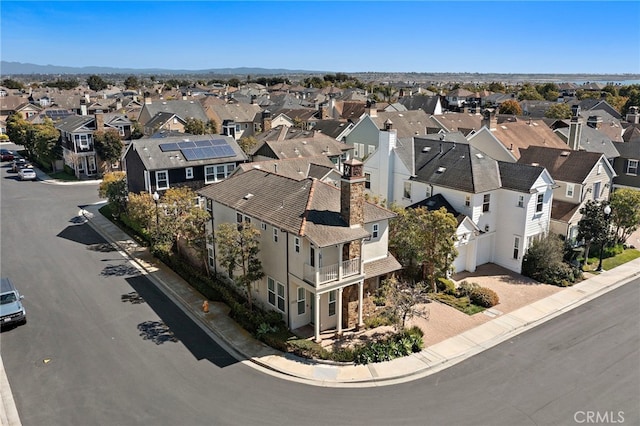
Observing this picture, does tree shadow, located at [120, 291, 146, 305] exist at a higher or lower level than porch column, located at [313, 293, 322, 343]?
lower

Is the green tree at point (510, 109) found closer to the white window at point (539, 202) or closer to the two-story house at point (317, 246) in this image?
the white window at point (539, 202)

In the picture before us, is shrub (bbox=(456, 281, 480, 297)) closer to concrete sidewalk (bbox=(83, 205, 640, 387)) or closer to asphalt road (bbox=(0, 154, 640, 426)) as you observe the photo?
concrete sidewalk (bbox=(83, 205, 640, 387))

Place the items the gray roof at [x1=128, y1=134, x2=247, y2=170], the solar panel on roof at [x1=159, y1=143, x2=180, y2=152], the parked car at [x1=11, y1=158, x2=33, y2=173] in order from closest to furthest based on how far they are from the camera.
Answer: the gray roof at [x1=128, y1=134, x2=247, y2=170] → the solar panel on roof at [x1=159, y1=143, x2=180, y2=152] → the parked car at [x1=11, y1=158, x2=33, y2=173]

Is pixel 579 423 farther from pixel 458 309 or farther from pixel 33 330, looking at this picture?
pixel 33 330

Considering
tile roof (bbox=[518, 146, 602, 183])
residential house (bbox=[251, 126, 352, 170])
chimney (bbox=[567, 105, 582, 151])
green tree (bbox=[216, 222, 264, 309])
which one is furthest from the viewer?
chimney (bbox=[567, 105, 582, 151])

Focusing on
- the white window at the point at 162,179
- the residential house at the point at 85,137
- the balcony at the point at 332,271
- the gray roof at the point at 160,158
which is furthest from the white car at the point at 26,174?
the balcony at the point at 332,271

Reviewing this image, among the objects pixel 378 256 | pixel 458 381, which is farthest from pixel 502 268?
pixel 458 381

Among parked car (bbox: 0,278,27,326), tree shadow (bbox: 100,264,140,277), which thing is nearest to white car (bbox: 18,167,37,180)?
tree shadow (bbox: 100,264,140,277)

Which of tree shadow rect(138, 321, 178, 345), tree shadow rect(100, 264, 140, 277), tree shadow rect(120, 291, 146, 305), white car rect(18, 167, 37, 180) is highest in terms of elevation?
white car rect(18, 167, 37, 180)
